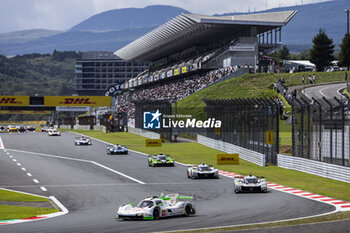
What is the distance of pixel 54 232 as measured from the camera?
54.4ft

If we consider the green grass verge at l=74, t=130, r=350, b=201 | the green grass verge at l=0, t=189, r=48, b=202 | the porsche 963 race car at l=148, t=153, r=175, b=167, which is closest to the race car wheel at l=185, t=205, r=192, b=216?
the green grass verge at l=74, t=130, r=350, b=201

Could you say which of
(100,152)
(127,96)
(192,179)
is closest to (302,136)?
(192,179)

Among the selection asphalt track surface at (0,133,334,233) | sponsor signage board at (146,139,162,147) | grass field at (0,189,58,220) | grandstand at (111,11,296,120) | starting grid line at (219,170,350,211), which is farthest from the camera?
grandstand at (111,11,296,120)

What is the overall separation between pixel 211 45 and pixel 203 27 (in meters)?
14.7

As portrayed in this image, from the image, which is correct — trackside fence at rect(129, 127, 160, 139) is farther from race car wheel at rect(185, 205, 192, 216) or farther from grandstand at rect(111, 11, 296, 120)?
race car wheel at rect(185, 205, 192, 216)

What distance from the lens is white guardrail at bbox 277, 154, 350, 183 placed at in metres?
30.3

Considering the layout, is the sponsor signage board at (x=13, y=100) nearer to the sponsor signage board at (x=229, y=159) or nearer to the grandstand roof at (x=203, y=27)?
the grandstand roof at (x=203, y=27)

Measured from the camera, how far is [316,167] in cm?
3356

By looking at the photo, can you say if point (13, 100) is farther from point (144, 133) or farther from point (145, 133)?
point (145, 133)

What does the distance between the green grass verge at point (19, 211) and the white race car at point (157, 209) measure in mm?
3566

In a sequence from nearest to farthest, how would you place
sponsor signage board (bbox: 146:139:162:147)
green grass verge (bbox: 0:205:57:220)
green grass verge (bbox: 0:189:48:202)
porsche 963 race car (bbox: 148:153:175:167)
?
green grass verge (bbox: 0:205:57:220) < green grass verge (bbox: 0:189:48:202) < porsche 963 race car (bbox: 148:153:175:167) < sponsor signage board (bbox: 146:139:162:147)

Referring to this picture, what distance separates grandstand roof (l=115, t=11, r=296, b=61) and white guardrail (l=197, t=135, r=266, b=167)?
3546 centimetres

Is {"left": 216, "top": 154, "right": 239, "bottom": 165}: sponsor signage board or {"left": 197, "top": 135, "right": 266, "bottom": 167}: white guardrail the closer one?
{"left": 197, "top": 135, "right": 266, "bottom": 167}: white guardrail

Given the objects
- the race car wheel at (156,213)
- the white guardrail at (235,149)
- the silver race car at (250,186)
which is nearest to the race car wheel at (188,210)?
the race car wheel at (156,213)
